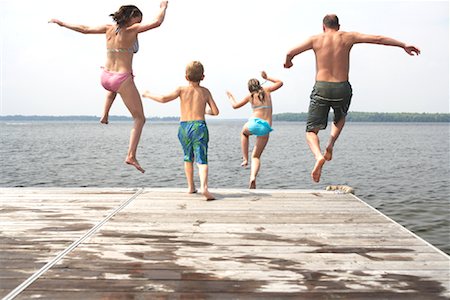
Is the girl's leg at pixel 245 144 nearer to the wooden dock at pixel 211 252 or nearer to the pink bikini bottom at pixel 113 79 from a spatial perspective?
the wooden dock at pixel 211 252

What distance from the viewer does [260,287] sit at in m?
3.44

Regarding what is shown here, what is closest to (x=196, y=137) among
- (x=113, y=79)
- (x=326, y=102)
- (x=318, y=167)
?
(x=113, y=79)

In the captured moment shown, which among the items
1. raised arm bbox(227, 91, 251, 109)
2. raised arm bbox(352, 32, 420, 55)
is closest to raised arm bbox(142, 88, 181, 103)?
raised arm bbox(227, 91, 251, 109)

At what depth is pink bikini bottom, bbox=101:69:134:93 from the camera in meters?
6.52

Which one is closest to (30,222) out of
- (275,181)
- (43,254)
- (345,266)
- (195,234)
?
(43,254)

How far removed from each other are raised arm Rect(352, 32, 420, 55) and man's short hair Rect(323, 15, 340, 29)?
10.8 inches

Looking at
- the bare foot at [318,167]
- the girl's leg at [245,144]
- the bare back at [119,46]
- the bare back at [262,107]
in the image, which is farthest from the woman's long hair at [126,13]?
the bare foot at [318,167]

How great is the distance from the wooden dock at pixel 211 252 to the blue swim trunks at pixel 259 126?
2.00 meters

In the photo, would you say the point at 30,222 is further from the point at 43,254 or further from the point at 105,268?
the point at 105,268

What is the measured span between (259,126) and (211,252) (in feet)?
14.0

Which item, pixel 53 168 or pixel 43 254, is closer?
pixel 43 254

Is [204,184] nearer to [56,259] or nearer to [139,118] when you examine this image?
[139,118]

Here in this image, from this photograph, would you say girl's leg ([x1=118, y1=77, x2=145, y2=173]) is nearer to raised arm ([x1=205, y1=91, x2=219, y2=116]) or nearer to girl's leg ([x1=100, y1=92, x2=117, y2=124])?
girl's leg ([x1=100, y1=92, x2=117, y2=124])

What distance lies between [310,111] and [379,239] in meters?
2.39
